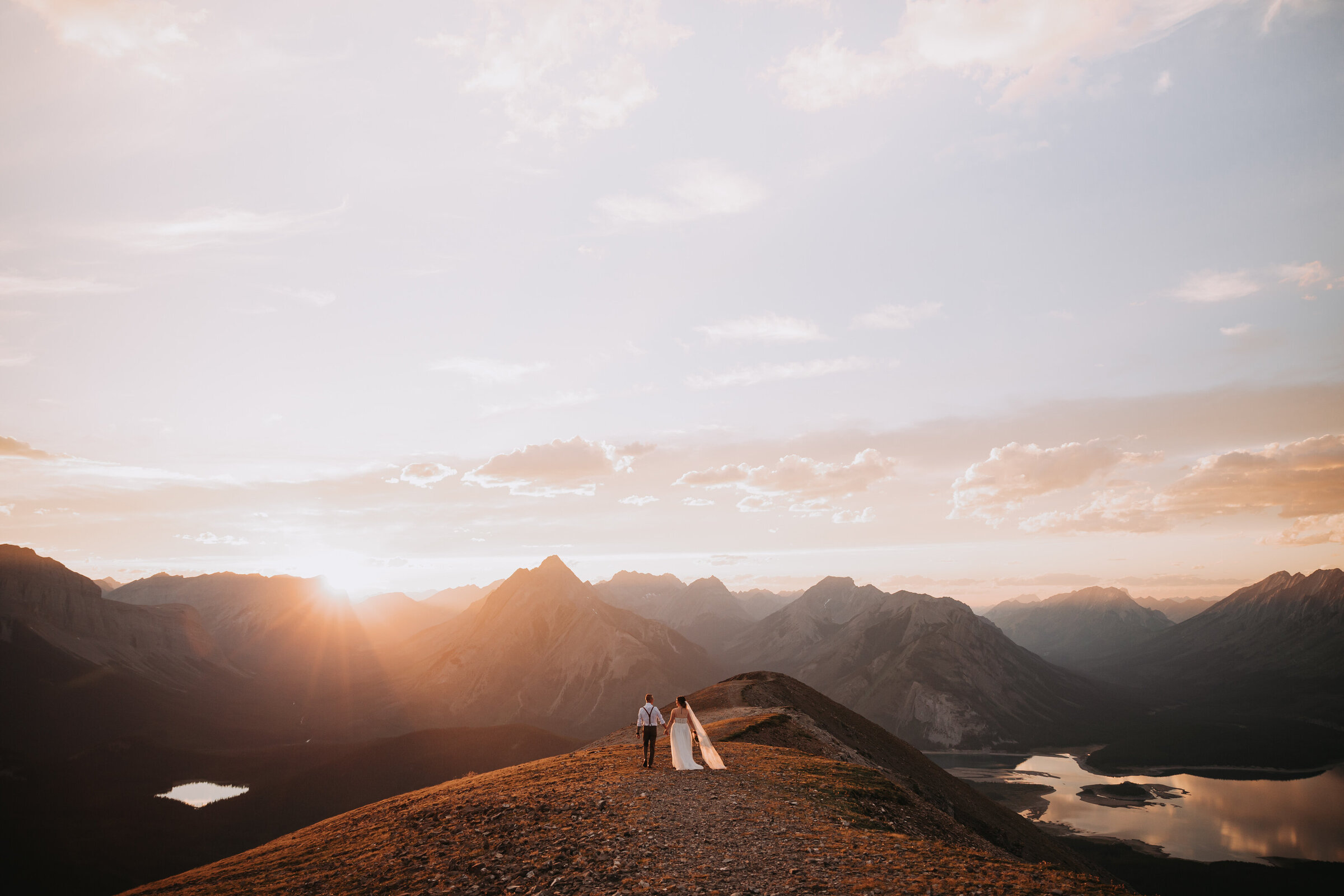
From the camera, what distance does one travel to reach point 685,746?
115ft

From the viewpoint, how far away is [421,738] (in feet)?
643

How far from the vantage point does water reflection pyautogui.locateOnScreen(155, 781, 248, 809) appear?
164 meters

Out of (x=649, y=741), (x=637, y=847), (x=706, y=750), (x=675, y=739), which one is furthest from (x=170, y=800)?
(x=637, y=847)

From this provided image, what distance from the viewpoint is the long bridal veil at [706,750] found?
35.5m

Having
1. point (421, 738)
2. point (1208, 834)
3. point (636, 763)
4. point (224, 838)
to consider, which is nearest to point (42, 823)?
point (224, 838)

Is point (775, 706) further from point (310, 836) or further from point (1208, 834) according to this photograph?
point (1208, 834)

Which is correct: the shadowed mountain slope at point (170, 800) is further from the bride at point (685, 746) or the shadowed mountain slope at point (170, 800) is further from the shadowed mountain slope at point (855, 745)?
the bride at point (685, 746)

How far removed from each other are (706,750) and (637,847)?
15.5 m

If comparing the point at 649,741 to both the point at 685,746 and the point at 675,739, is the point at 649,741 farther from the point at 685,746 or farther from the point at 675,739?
the point at 685,746

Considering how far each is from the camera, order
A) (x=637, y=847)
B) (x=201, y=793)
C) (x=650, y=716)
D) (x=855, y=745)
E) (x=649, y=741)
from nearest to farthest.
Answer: (x=637, y=847) → (x=649, y=741) → (x=650, y=716) → (x=855, y=745) → (x=201, y=793)

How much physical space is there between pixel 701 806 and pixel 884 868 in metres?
9.25

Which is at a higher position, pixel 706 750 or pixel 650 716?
pixel 650 716

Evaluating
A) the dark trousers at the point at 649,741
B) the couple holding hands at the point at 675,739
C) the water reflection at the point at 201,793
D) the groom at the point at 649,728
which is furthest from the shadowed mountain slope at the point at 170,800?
the couple holding hands at the point at 675,739

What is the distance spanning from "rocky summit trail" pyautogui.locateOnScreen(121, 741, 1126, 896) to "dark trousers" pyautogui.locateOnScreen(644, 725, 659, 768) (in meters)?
0.49
